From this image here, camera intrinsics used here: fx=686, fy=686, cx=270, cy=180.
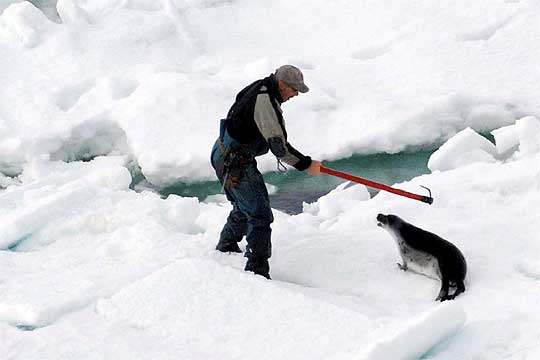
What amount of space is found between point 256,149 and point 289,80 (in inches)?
19.2

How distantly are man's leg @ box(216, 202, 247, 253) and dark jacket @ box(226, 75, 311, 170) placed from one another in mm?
461

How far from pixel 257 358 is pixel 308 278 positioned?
3.66 feet

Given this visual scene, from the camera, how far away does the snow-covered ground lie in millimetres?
3201

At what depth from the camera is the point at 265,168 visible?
6.17 metres

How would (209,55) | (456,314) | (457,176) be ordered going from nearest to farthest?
(456,314)
(457,176)
(209,55)

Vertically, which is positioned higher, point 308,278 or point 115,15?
point 115,15

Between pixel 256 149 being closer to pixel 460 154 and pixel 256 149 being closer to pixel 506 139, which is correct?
pixel 460 154

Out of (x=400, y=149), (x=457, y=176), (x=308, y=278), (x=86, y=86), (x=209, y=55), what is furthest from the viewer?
(x=209, y=55)

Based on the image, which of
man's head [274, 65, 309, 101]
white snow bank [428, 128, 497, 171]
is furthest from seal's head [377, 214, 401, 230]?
white snow bank [428, 128, 497, 171]

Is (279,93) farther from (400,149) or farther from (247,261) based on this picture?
(400,149)

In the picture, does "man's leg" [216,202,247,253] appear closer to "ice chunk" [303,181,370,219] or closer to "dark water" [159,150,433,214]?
"ice chunk" [303,181,370,219]

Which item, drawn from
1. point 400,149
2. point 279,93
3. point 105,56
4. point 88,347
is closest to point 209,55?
point 105,56

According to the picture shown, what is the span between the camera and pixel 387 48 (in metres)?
7.43

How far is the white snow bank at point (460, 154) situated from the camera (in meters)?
5.47
